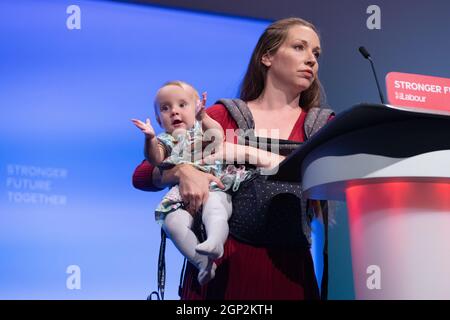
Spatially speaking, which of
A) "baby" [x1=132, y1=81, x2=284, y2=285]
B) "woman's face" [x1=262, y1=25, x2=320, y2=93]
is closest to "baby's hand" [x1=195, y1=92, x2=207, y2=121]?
"baby" [x1=132, y1=81, x2=284, y2=285]

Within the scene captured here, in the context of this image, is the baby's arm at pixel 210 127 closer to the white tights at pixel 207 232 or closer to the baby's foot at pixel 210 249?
the white tights at pixel 207 232

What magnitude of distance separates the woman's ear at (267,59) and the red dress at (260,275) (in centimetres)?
64

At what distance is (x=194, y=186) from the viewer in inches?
76.0

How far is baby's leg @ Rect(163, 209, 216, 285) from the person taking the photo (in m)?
1.85

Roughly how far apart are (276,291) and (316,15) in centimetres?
192

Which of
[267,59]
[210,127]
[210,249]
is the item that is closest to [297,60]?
[267,59]

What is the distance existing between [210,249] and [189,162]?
1.22ft

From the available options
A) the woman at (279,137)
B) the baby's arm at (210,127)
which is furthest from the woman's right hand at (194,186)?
the baby's arm at (210,127)

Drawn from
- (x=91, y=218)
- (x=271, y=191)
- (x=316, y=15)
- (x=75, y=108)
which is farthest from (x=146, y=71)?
(x=271, y=191)

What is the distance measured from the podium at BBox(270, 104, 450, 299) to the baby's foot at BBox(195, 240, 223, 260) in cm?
49

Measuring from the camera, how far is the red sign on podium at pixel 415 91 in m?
1.57
